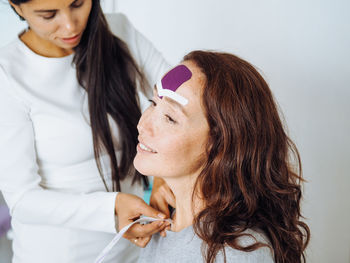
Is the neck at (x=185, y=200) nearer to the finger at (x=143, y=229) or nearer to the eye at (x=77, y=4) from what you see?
the finger at (x=143, y=229)

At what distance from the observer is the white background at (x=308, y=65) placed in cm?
128

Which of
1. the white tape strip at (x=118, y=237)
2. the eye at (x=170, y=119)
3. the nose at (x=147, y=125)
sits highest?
the eye at (x=170, y=119)

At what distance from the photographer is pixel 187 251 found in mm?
883

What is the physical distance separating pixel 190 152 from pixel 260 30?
0.73m

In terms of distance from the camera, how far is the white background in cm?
128

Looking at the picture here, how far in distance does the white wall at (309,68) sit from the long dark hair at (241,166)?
53cm

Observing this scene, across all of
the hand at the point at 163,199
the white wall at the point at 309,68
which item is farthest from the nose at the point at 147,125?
the white wall at the point at 309,68

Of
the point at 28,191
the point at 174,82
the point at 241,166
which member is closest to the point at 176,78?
the point at 174,82

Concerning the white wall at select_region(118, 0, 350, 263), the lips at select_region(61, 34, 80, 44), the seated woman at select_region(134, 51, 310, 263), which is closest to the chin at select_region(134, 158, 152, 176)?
the seated woman at select_region(134, 51, 310, 263)

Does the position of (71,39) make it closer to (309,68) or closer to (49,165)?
(49,165)

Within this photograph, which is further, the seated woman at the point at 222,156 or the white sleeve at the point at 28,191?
the white sleeve at the point at 28,191

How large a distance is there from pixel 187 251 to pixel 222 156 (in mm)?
250

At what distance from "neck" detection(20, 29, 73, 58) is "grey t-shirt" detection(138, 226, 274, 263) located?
0.61m

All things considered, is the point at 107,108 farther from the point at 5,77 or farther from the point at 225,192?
the point at 225,192
